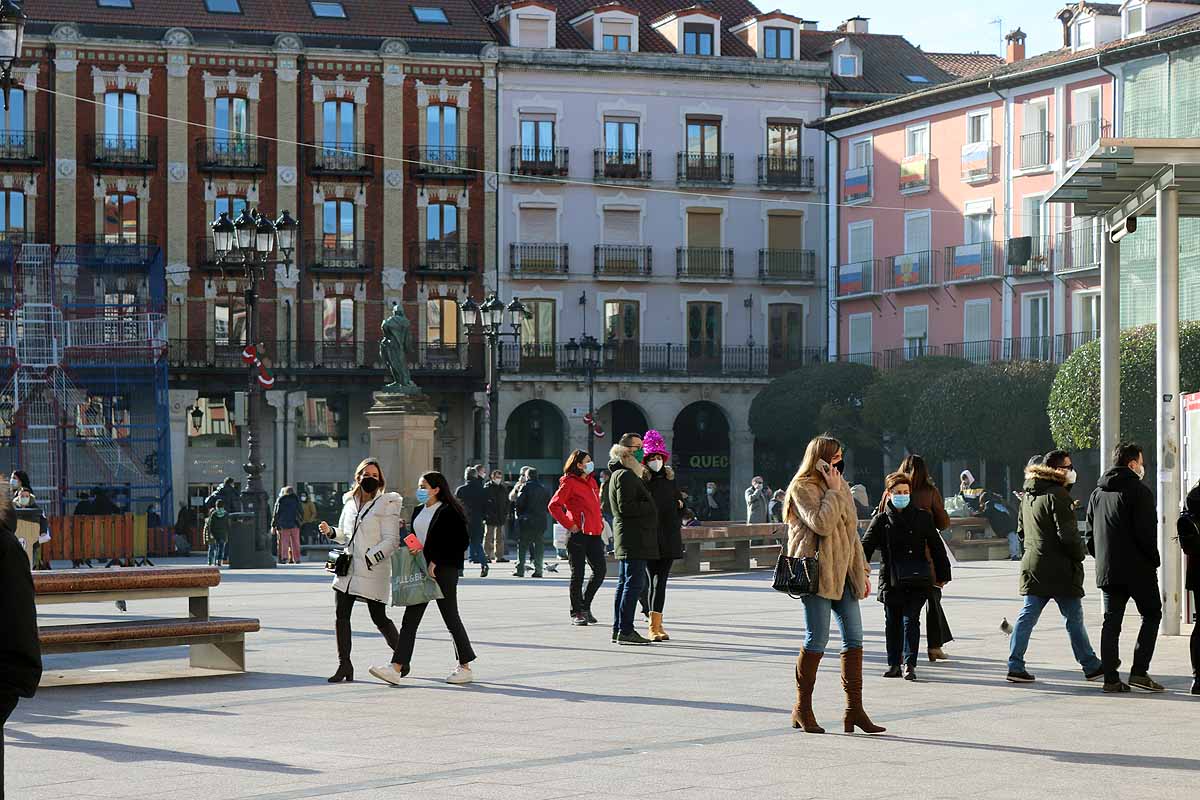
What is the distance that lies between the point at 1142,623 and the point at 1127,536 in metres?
0.58

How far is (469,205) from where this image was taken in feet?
184

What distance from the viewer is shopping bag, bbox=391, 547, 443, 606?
43.8ft

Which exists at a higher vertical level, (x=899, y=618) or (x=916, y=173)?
(x=916, y=173)

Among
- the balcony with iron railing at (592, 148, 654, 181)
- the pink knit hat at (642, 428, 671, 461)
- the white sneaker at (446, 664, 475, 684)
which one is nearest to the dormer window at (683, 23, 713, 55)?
the balcony with iron railing at (592, 148, 654, 181)

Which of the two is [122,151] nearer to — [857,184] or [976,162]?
[857,184]

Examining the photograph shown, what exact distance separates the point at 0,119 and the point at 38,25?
291 cm

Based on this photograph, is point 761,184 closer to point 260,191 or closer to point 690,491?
point 690,491

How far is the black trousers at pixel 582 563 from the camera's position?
17531mm

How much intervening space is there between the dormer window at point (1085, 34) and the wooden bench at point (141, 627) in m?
39.9

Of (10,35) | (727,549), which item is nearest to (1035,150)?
(727,549)

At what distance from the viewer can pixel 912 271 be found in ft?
179

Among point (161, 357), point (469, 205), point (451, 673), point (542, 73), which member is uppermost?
point (542, 73)

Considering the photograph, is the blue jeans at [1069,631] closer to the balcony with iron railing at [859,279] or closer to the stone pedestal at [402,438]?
the stone pedestal at [402,438]

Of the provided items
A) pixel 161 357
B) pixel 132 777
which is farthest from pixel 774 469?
pixel 132 777
